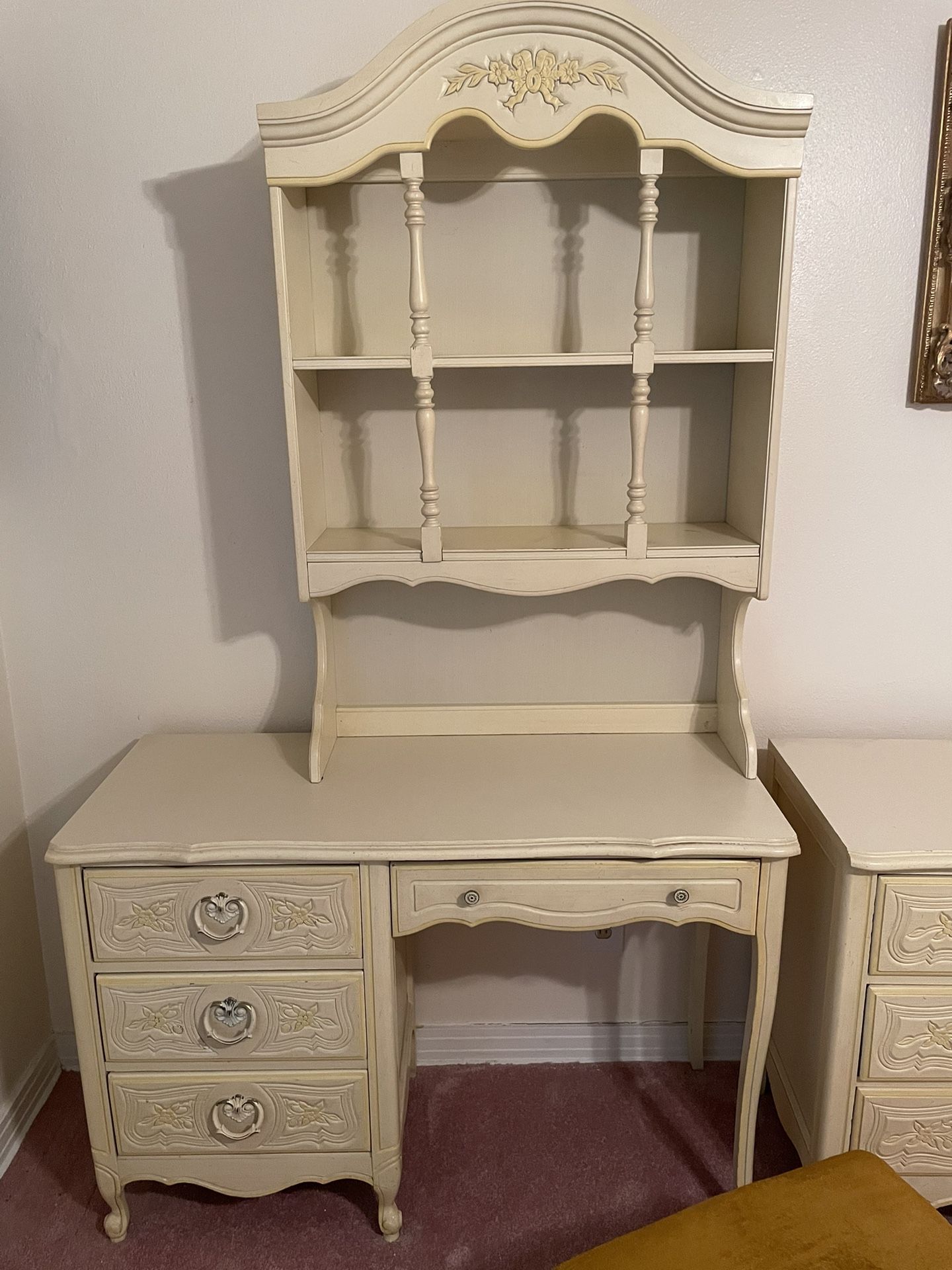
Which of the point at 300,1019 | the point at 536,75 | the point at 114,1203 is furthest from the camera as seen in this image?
the point at 114,1203

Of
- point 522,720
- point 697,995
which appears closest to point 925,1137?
point 697,995

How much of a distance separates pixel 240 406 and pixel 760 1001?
5.00 feet

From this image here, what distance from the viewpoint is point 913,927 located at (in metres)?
1.61

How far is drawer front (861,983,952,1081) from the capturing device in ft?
5.38

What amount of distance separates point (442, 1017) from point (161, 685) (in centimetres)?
105

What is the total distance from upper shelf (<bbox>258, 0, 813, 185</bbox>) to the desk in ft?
3.57

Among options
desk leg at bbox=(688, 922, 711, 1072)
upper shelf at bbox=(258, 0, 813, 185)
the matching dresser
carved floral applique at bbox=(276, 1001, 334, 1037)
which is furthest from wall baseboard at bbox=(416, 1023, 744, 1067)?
upper shelf at bbox=(258, 0, 813, 185)

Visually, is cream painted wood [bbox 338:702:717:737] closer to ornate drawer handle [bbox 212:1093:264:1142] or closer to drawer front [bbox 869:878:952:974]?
drawer front [bbox 869:878:952:974]

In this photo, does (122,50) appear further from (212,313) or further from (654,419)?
(654,419)

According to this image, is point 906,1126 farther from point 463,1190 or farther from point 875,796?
point 463,1190

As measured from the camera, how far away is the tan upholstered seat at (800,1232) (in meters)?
1.22

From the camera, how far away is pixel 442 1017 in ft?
7.45

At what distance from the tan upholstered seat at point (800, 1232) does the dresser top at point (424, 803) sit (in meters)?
0.49

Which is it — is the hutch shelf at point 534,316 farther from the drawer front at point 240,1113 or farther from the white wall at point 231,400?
the drawer front at point 240,1113
